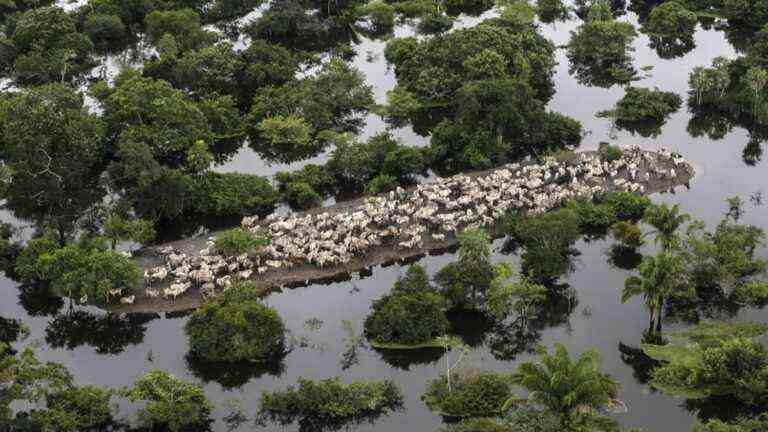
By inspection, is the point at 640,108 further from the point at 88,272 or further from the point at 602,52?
the point at 88,272

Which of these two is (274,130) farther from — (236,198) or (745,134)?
(745,134)

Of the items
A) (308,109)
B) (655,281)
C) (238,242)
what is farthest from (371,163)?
(655,281)

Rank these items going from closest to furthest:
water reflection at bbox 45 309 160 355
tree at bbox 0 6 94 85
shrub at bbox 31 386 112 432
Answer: shrub at bbox 31 386 112 432 < water reflection at bbox 45 309 160 355 < tree at bbox 0 6 94 85

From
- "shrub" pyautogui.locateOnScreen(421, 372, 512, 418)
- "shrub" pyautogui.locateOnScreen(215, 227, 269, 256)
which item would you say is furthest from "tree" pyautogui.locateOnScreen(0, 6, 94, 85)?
"shrub" pyautogui.locateOnScreen(421, 372, 512, 418)

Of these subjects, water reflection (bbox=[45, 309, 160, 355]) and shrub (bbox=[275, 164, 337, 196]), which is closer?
water reflection (bbox=[45, 309, 160, 355])

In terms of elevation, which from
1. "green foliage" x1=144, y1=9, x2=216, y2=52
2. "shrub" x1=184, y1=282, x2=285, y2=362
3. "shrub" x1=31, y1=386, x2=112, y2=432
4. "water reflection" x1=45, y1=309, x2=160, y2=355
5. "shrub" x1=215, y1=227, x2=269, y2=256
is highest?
"green foliage" x1=144, y1=9, x2=216, y2=52

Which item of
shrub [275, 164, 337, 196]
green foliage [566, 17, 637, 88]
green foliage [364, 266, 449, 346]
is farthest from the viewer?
green foliage [566, 17, 637, 88]

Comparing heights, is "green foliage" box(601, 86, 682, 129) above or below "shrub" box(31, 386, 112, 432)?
above

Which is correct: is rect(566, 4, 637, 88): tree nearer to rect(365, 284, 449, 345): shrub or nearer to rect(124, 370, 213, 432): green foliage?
rect(365, 284, 449, 345): shrub
